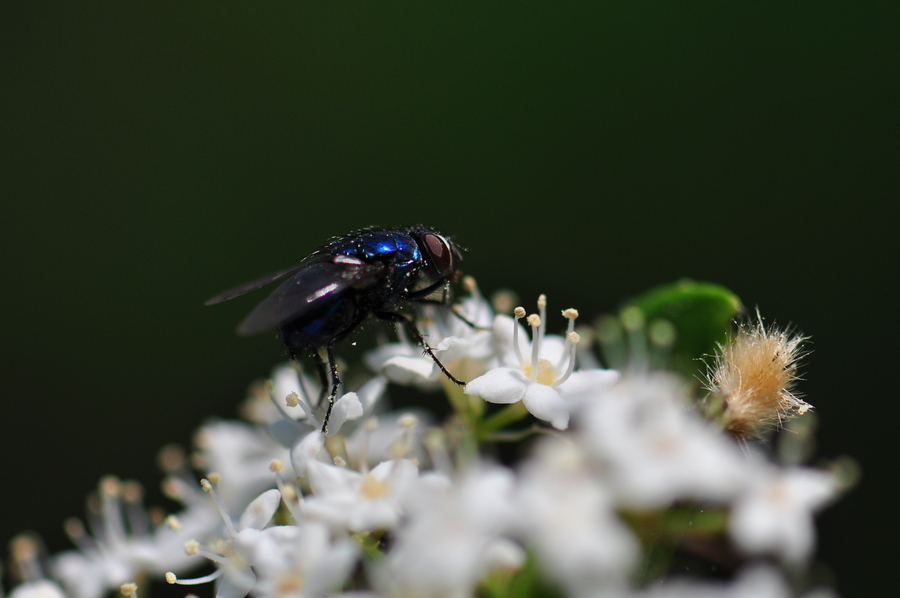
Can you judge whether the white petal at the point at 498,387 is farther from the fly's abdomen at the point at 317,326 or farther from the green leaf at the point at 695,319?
the fly's abdomen at the point at 317,326

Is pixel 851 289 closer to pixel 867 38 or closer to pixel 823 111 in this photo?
pixel 823 111

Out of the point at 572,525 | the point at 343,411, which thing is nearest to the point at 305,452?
the point at 343,411

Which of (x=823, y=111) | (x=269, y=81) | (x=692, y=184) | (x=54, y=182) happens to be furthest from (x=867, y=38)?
(x=54, y=182)

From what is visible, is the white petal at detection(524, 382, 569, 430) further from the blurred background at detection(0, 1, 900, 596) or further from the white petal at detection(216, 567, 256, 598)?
the blurred background at detection(0, 1, 900, 596)

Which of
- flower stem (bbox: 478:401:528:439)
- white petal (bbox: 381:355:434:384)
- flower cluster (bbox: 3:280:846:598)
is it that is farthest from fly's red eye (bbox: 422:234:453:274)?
flower stem (bbox: 478:401:528:439)

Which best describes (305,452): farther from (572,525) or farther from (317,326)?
(572,525)

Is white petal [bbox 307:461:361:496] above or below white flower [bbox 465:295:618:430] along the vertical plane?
below

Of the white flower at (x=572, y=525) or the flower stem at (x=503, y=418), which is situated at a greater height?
the white flower at (x=572, y=525)

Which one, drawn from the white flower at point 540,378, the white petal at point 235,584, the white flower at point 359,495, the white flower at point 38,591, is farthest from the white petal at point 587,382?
the white flower at point 38,591
